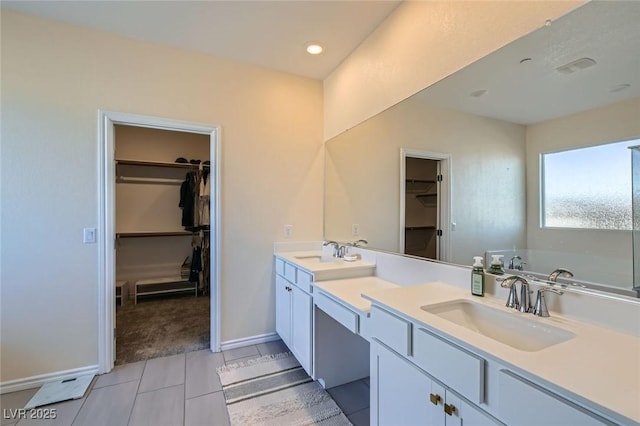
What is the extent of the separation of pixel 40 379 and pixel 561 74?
145 inches

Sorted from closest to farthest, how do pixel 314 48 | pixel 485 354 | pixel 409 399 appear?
1. pixel 485 354
2. pixel 409 399
3. pixel 314 48

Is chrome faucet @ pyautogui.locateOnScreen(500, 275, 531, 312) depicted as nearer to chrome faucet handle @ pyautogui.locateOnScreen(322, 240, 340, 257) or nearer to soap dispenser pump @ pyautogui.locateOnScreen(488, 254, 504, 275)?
soap dispenser pump @ pyautogui.locateOnScreen(488, 254, 504, 275)

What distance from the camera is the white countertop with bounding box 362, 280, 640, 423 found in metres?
0.65

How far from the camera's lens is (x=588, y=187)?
3.91 ft

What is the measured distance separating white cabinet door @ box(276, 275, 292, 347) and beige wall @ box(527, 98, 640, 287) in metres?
1.82

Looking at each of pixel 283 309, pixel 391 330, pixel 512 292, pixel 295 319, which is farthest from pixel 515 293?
pixel 283 309

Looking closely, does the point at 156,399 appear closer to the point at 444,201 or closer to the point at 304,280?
the point at 304,280

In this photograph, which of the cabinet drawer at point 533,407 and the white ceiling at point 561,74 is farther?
the white ceiling at point 561,74

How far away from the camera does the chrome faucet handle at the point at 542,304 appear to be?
117cm

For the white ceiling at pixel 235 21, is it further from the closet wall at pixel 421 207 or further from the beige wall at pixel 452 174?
the closet wall at pixel 421 207

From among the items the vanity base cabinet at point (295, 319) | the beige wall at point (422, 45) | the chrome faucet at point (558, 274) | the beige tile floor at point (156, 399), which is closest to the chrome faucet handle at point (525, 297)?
the chrome faucet at point (558, 274)

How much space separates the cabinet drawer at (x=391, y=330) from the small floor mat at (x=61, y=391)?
2.15 m

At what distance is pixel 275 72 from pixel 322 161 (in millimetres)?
993

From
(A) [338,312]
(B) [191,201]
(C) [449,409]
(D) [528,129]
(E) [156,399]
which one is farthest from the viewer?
(B) [191,201]
